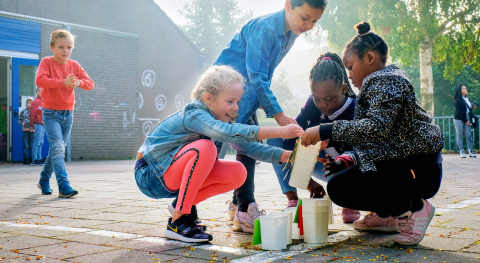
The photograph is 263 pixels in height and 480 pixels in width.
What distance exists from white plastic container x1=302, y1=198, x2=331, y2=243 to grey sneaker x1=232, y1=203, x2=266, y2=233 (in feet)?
1.70

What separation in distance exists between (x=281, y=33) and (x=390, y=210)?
1.42 meters

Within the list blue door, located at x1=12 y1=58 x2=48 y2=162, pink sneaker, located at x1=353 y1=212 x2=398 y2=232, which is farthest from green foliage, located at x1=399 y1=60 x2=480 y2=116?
pink sneaker, located at x1=353 y1=212 x2=398 y2=232

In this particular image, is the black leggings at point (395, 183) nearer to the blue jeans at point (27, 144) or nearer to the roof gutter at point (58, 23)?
the blue jeans at point (27, 144)

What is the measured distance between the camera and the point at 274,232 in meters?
2.65

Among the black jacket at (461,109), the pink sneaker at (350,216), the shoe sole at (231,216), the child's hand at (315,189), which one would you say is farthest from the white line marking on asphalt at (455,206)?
Result: the black jacket at (461,109)

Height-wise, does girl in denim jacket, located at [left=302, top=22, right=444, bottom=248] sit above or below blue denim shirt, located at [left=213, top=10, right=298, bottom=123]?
below

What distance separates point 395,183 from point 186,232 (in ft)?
4.12

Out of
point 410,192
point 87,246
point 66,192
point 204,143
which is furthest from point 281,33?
point 66,192

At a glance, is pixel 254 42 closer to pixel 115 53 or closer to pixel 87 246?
pixel 87 246

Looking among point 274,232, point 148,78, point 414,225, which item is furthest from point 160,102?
point 414,225

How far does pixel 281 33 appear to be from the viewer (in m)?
3.42

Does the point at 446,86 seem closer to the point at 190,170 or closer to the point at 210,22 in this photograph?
the point at 190,170

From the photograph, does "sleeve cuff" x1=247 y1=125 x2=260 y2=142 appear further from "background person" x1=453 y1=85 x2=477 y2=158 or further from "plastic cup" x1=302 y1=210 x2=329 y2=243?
"background person" x1=453 y1=85 x2=477 y2=158

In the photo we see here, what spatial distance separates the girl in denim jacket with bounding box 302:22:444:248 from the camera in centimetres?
269
